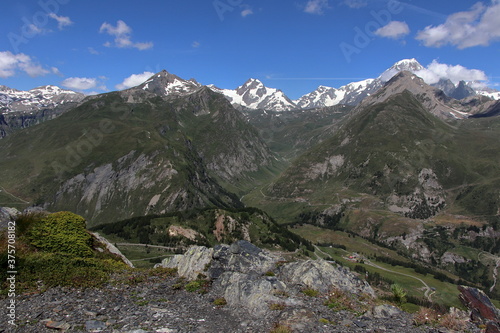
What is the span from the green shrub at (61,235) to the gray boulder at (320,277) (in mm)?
20169

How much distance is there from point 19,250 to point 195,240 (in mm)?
144445

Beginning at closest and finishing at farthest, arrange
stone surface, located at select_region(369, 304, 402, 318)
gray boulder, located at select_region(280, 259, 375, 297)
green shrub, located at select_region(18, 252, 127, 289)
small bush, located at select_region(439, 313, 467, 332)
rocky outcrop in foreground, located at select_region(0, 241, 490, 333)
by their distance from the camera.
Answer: rocky outcrop in foreground, located at select_region(0, 241, 490, 333) → small bush, located at select_region(439, 313, 467, 332) → green shrub, located at select_region(18, 252, 127, 289) → stone surface, located at select_region(369, 304, 402, 318) → gray boulder, located at select_region(280, 259, 375, 297)

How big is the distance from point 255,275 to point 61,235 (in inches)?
745

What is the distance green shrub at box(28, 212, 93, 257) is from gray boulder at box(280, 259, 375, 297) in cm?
2017

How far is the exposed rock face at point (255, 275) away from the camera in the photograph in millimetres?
25891

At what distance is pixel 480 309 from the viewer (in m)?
25.6

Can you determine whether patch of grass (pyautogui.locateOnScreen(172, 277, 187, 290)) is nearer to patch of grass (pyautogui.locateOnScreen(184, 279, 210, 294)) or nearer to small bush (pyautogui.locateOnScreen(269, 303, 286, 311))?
patch of grass (pyautogui.locateOnScreen(184, 279, 210, 294))

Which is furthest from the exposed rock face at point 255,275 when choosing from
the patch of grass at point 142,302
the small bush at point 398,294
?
the patch of grass at point 142,302

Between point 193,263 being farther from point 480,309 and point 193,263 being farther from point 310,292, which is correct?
point 480,309

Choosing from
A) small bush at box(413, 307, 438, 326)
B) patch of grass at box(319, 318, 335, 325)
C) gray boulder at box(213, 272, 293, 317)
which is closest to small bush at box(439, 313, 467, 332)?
small bush at box(413, 307, 438, 326)

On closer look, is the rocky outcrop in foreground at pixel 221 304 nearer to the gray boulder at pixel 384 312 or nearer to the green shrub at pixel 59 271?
the gray boulder at pixel 384 312

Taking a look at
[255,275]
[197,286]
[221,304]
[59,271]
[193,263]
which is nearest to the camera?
[221,304]

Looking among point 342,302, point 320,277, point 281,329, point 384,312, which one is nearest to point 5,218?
point 281,329

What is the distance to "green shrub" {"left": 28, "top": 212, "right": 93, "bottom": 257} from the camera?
28672 millimetres
